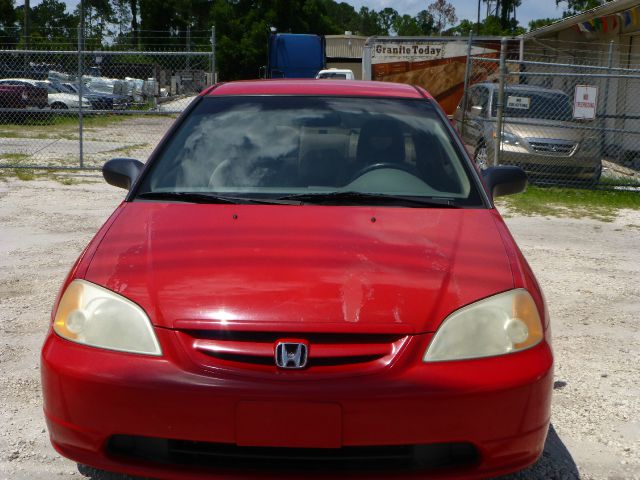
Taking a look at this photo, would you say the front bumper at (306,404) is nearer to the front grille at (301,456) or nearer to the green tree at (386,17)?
the front grille at (301,456)

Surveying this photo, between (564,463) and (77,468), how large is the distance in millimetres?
2008

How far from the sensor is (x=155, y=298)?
269cm

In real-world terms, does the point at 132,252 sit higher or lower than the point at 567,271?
higher

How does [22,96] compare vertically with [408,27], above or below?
below

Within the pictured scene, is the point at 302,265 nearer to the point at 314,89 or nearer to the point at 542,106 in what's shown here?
the point at 314,89

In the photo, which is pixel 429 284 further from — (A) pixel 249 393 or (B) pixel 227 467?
(B) pixel 227 467

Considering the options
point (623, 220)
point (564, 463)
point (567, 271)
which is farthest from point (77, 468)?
point (623, 220)

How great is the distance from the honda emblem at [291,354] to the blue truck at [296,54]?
25948mm

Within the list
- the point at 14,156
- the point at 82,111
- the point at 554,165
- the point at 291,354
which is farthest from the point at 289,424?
the point at 14,156

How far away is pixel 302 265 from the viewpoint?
2838 mm

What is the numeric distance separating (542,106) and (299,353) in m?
11.0

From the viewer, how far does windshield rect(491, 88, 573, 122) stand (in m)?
12.3

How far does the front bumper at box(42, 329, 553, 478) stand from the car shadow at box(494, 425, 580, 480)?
0.71 m

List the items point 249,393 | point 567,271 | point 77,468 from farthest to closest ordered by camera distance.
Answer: point 567,271
point 77,468
point 249,393
